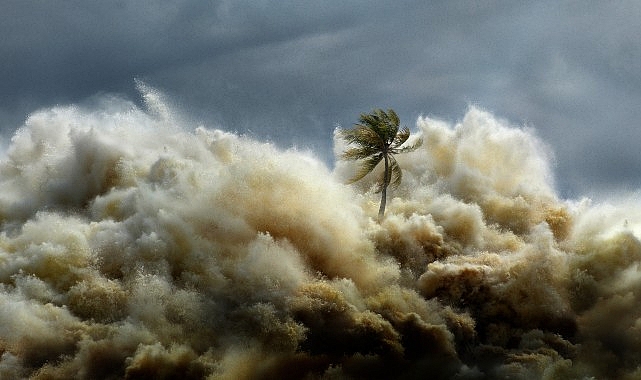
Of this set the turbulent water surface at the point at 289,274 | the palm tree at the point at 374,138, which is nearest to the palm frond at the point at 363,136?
the palm tree at the point at 374,138

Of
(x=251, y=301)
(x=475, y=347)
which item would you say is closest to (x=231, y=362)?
(x=251, y=301)

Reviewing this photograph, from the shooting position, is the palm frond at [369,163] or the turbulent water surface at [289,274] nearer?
the turbulent water surface at [289,274]

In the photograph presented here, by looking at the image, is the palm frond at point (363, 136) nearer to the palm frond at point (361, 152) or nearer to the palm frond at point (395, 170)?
the palm frond at point (361, 152)

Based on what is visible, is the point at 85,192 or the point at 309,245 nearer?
the point at 309,245

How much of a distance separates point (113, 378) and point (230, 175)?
15139mm

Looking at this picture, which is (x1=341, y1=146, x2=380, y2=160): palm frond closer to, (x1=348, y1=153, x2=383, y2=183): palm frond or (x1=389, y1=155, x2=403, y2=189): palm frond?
(x1=348, y1=153, x2=383, y2=183): palm frond

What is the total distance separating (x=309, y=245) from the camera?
1347 inches

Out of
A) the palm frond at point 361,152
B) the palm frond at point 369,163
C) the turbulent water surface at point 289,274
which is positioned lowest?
the turbulent water surface at point 289,274

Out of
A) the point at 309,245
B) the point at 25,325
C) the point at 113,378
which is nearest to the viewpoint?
the point at 113,378

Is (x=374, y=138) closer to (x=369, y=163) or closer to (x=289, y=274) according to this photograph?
(x=369, y=163)

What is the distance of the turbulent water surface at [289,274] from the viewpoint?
2569 centimetres

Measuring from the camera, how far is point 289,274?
30.6 m

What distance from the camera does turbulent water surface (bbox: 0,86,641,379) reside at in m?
25.7

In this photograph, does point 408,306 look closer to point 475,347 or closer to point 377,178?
point 475,347
